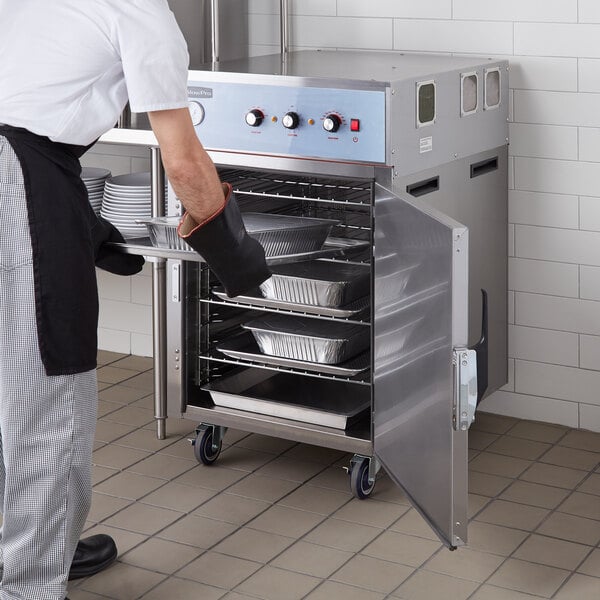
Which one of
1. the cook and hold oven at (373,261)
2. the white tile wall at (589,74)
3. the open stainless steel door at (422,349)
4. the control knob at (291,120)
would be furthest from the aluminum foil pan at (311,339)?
the white tile wall at (589,74)

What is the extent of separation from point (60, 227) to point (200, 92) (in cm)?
98

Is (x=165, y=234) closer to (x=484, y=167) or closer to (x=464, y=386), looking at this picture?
(x=464, y=386)

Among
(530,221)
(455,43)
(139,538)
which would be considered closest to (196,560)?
(139,538)

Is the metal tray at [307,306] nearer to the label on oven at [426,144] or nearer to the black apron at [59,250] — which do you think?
the label on oven at [426,144]

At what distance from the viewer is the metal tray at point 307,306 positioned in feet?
10.6

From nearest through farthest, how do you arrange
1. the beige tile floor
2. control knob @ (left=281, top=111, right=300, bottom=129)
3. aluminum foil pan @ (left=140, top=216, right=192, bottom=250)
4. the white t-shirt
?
the white t-shirt
the beige tile floor
aluminum foil pan @ (left=140, top=216, right=192, bottom=250)
control knob @ (left=281, top=111, right=300, bottom=129)

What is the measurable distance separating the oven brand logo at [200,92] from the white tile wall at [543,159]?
85cm

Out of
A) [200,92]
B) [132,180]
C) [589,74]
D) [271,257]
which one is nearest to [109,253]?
[271,257]

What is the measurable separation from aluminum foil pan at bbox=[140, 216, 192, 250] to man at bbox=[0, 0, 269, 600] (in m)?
0.48

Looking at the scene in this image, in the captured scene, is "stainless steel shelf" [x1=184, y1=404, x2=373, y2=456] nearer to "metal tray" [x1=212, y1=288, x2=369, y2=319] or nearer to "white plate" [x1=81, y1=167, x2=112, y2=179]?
"metal tray" [x1=212, y1=288, x2=369, y2=319]

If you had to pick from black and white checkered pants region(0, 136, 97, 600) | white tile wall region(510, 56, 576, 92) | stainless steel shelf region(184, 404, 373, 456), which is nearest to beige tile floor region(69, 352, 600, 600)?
stainless steel shelf region(184, 404, 373, 456)

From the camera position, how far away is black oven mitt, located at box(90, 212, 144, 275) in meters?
2.83

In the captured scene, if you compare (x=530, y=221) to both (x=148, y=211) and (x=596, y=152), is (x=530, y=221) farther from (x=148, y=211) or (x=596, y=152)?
(x=148, y=211)

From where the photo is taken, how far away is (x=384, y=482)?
3.44 m
